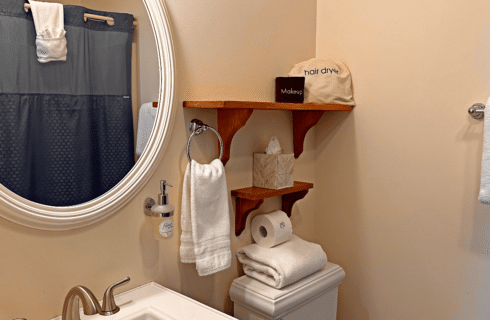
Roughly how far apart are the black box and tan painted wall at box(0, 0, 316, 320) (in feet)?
0.13

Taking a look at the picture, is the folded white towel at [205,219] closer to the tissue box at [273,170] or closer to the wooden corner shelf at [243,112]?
the wooden corner shelf at [243,112]

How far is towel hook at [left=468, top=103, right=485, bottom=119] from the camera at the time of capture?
1253 millimetres

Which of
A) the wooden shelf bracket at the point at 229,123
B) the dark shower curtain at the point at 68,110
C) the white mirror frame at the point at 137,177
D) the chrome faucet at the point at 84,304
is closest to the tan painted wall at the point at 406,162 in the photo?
the wooden shelf bracket at the point at 229,123

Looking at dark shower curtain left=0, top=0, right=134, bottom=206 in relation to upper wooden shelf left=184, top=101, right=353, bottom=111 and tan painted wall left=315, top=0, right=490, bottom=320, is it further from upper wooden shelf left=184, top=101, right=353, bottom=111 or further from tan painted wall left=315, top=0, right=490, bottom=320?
tan painted wall left=315, top=0, right=490, bottom=320

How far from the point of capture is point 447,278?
138 cm

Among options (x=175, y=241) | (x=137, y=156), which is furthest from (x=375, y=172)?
(x=137, y=156)

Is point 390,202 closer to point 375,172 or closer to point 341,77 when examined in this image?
point 375,172

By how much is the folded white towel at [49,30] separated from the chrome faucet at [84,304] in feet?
1.69

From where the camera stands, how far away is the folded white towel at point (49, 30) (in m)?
0.91

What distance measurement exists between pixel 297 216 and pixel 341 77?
0.56 m

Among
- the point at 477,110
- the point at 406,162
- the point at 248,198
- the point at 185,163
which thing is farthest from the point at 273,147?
the point at 477,110

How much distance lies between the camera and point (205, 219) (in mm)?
1202

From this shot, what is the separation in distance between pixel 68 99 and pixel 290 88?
29.8 inches

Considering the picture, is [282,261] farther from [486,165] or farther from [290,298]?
[486,165]
